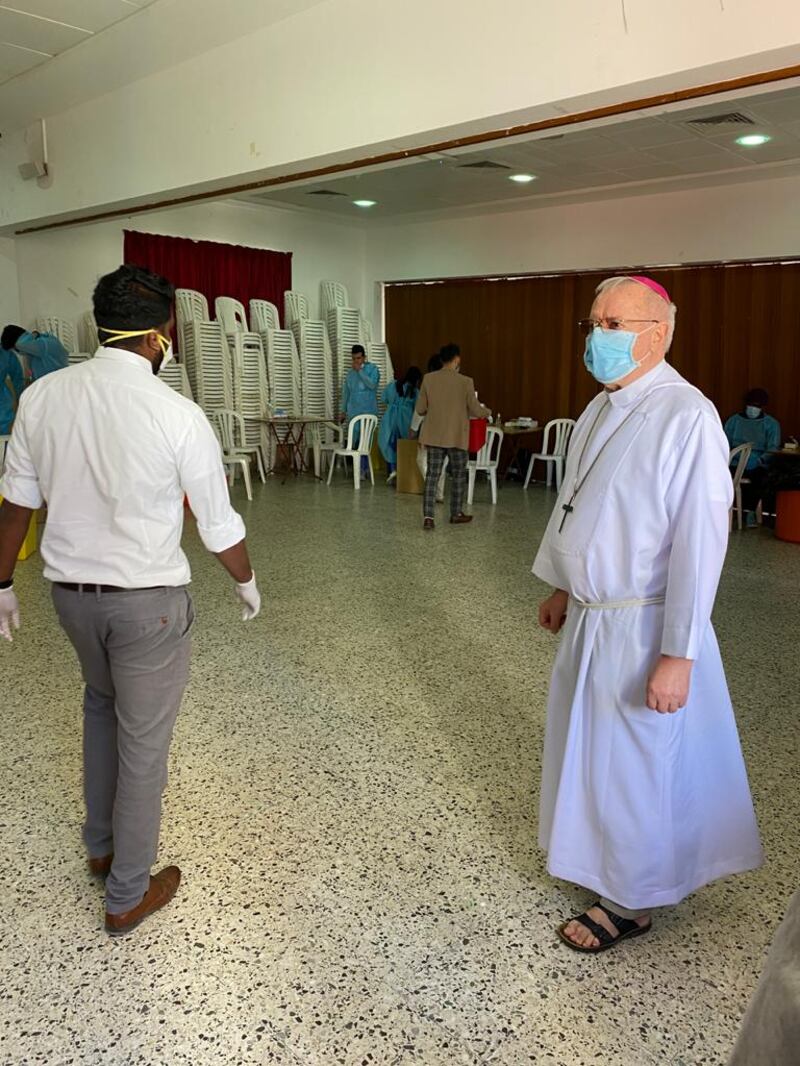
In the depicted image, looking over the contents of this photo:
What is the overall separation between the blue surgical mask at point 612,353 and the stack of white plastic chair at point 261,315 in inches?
351

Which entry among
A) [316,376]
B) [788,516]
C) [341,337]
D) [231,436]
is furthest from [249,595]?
[341,337]

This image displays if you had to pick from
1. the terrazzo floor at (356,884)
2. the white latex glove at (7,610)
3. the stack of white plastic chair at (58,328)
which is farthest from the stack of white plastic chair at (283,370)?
the white latex glove at (7,610)

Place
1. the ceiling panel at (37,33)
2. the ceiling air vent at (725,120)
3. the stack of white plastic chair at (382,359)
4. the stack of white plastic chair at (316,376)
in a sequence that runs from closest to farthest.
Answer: the ceiling panel at (37,33) → the ceiling air vent at (725,120) → the stack of white plastic chair at (316,376) → the stack of white plastic chair at (382,359)

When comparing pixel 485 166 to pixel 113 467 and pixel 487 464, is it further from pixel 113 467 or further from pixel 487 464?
pixel 113 467

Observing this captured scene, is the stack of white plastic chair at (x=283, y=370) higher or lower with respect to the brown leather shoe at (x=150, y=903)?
higher

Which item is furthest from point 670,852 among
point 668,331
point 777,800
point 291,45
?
point 291,45

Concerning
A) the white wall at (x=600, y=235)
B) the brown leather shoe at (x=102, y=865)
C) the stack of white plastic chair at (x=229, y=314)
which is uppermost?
the white wall at (x=600, y=235)

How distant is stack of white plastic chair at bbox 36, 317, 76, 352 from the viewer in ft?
29.4

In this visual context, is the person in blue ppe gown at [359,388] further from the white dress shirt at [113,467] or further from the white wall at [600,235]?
the white dress shirt at [113,467]

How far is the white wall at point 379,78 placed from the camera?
3.21 metres

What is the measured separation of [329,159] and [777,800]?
12.8 ft

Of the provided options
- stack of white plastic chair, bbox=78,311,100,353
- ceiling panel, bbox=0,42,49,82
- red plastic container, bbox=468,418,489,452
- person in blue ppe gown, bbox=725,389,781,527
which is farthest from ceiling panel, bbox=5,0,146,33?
person in blue ppe gown, bbox=725,389,781,527

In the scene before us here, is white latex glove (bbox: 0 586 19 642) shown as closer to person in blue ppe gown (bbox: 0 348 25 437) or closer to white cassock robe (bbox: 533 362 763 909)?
white cassock robe (bbox: 533 362 763 909)

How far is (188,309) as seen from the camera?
973 centimetres
